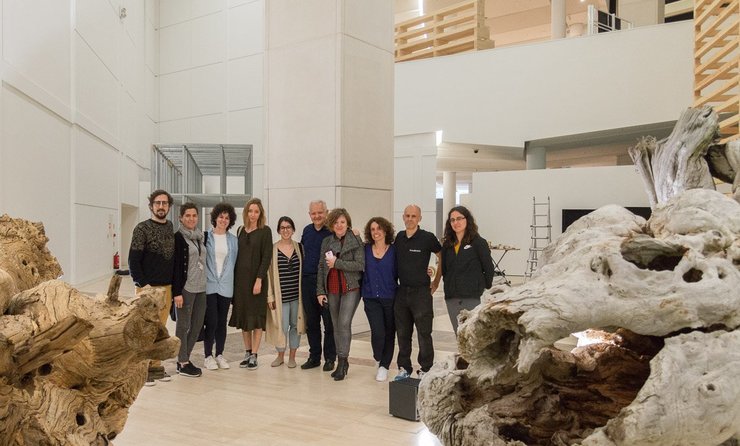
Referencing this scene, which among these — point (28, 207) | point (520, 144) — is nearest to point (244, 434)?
point (28, 207)

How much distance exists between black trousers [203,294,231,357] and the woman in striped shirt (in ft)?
1.44

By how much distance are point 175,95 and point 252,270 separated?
12823 mm

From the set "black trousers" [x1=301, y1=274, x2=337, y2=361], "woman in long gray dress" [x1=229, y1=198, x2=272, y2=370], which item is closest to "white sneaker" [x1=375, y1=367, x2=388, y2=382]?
"black trousers" [x1=301, y1=274, x2=337, y2=361]

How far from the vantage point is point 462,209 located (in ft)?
15.6

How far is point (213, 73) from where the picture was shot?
1616 cm

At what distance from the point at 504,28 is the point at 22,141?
16769mm

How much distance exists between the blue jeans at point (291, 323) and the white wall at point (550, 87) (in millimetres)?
9131

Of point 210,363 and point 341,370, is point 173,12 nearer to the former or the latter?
point 210,363

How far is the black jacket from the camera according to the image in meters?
4.75

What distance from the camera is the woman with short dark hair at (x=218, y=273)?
5.52 metres

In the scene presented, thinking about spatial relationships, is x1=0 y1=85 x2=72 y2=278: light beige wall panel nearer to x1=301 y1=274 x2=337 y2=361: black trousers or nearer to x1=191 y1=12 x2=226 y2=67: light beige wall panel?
x1=301 y1=274 x2=337 y2=361: black trousers

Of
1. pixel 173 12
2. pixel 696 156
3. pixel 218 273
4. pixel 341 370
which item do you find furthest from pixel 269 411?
pixel 173 12

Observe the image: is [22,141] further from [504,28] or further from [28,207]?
[504,28]

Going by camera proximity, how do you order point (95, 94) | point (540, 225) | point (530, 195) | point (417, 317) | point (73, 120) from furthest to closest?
1. point (530, 195)
2. point (540, 225)
3. point (95, 94)
4. point (73, 120)
5. point (417, 317)
